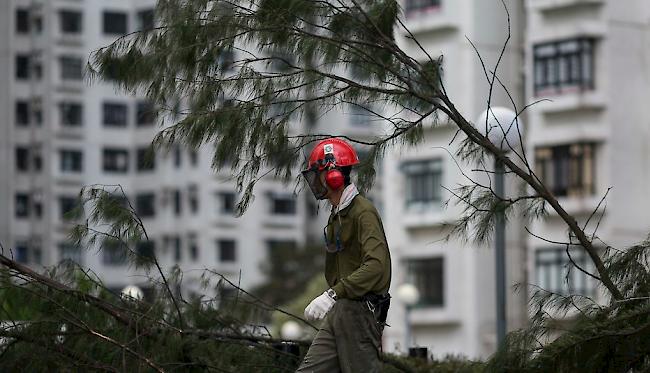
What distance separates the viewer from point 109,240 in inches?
529

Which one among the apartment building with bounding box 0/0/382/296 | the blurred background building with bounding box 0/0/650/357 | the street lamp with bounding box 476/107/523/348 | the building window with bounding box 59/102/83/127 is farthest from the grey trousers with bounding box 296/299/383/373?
the building window with bounding box 59/102/83/127

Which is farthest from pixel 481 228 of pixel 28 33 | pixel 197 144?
pixel 28 33

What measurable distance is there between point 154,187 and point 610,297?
68.0m

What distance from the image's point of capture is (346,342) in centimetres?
1132

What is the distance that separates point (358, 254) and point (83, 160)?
68168mm

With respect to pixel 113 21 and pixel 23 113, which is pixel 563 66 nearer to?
pixel 113 21

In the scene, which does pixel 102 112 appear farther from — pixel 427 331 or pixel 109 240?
pixel 109 240

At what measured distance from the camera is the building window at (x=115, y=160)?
261ft

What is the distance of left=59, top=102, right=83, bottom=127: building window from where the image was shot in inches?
3078

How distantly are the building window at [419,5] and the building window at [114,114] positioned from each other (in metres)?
34.3

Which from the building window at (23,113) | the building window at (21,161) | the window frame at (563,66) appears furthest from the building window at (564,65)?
the building window at (21,161)

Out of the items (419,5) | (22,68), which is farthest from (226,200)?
(419,5)

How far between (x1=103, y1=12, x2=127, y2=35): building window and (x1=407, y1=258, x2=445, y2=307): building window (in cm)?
3388

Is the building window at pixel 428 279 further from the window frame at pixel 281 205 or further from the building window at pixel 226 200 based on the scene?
the window frame at pixel 281 205
